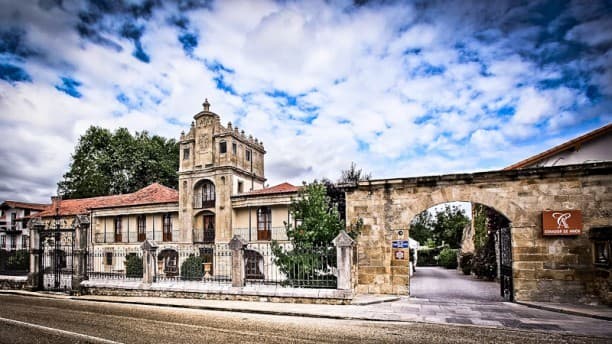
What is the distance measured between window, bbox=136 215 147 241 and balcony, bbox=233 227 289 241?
8.20m

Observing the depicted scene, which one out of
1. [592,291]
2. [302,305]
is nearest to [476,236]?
[592,291]

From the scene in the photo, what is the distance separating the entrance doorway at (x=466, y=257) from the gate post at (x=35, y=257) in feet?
48.5

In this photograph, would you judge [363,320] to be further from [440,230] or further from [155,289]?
[440,230]

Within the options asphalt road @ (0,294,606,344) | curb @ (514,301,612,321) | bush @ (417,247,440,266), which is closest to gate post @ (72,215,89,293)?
asphalt road @ (0,294,606,344)

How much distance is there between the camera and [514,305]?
1030 cm

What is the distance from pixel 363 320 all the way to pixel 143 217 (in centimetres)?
2415

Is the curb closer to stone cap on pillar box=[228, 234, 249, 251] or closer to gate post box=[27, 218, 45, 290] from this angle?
stone cap on pillar box=[228, 234, 249, 251]

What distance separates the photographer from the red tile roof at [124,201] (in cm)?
2808

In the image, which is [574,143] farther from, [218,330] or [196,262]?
[196,262]

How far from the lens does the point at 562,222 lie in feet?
34.1

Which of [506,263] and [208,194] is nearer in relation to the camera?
[506,263]

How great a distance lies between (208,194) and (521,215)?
19965 mm

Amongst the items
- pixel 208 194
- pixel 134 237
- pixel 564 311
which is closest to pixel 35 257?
pixel 208 194

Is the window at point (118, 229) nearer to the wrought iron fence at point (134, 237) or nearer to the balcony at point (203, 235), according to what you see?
the wrought iron fence at point (134, 237)
